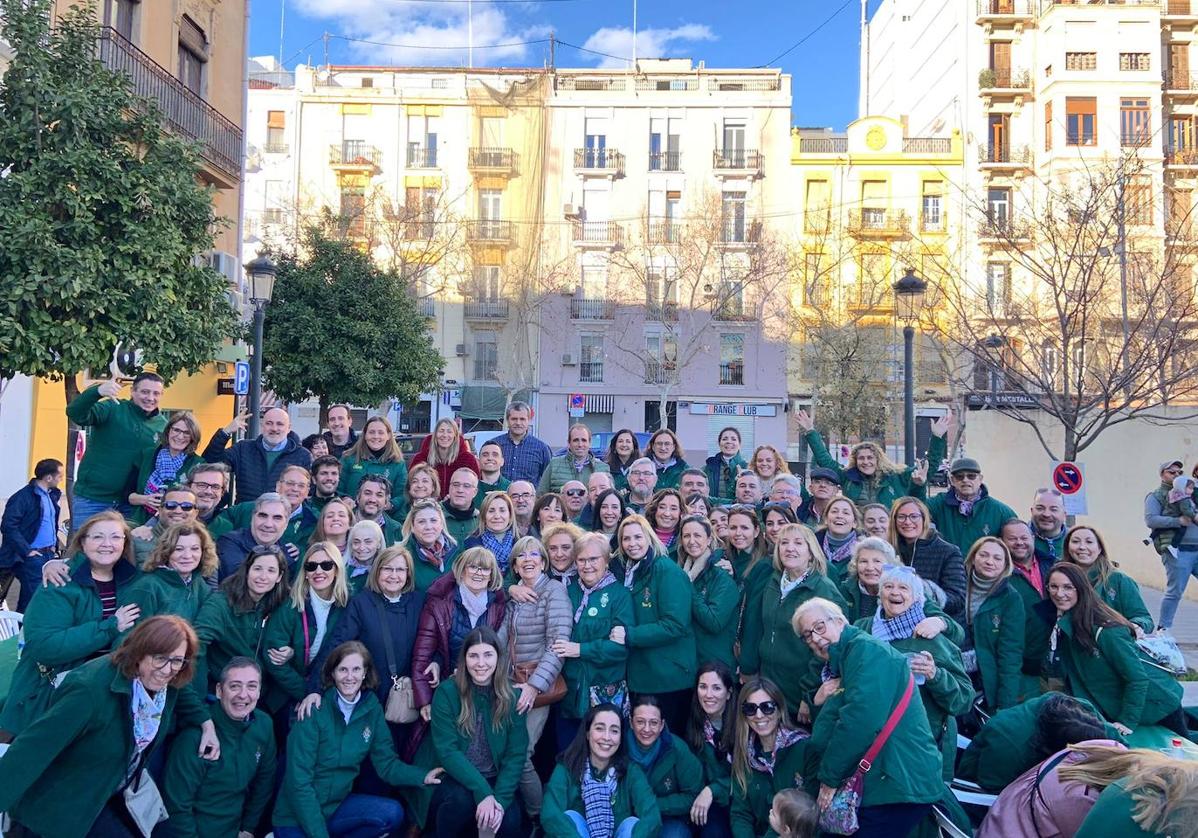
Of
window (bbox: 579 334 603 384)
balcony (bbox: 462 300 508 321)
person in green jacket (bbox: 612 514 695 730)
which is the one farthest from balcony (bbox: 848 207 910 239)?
person in green jacket (bbox: 612 514 695 730)

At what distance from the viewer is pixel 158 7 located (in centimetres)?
1489

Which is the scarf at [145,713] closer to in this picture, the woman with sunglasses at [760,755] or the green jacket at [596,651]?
the green jacket at [596,651]

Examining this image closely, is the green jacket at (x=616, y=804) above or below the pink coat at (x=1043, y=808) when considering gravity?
below

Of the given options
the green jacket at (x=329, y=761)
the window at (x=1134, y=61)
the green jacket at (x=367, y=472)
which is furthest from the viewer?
the window at (x=1134, y=61)

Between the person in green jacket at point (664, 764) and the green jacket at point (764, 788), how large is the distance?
23 centimetres

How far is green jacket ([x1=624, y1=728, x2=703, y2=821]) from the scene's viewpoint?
4172mm

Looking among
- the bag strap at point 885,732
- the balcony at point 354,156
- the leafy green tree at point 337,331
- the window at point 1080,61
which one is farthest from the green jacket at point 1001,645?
the window at point 1080,61

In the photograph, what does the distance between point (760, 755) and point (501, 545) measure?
208cm

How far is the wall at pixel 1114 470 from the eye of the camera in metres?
12.3

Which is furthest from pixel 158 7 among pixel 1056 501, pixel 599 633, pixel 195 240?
pixel 1056 501

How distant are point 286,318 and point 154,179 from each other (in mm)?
10507

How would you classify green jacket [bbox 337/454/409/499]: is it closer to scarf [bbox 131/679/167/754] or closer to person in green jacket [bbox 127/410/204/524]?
person in green jacket [bbox 127/410/204/524]

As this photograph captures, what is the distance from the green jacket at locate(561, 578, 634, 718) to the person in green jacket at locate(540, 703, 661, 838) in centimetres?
41

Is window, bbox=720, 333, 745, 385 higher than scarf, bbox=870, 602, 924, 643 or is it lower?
higher
